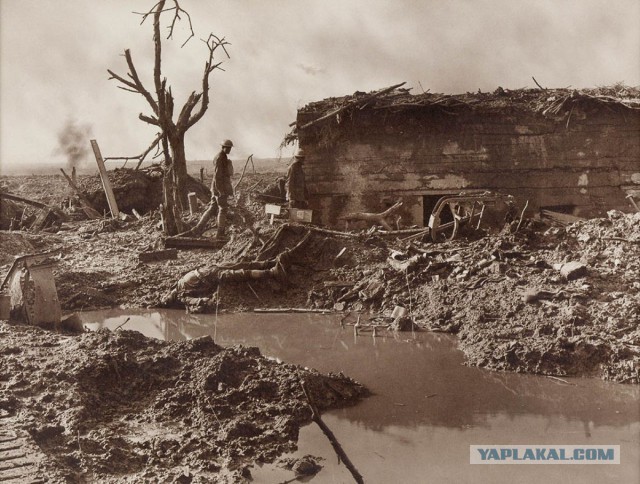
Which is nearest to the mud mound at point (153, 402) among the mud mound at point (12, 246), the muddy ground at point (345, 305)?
the muddy ground at point (345, 305)

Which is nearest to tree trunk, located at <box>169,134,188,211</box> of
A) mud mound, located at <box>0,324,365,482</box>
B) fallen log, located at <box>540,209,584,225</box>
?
fallen log, located at <box>540,209,584,225</box>

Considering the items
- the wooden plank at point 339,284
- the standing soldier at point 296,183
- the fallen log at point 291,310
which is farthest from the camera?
the standing soldier at point 296,183

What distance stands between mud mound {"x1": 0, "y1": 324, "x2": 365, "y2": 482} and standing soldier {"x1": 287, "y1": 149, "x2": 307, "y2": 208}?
20.5ft

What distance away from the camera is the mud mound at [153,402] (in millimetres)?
5195

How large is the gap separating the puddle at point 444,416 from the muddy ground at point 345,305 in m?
0.36

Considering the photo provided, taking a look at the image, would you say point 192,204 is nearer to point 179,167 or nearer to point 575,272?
point 179,167

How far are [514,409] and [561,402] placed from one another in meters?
0.56

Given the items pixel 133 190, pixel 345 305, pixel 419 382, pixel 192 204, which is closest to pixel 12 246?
pixel 192 204

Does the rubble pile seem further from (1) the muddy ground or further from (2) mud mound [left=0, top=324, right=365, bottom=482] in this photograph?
(2) mud mound [left=0, top=324, right=365, bottom=482]

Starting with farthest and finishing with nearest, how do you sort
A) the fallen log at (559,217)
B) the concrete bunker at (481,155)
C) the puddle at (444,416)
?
the concrete bunker at (481,155) < the fallen log at (559,217) < the puddle at (444,416)

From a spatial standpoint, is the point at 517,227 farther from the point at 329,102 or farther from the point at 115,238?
the point at 115,238

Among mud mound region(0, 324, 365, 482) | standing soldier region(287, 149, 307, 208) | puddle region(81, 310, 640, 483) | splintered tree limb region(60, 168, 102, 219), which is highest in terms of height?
standing soldier region(287, 149, 307, 208)

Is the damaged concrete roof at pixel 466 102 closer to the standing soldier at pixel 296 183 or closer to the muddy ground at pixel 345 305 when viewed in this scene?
the standing soldier at pixel 296 183

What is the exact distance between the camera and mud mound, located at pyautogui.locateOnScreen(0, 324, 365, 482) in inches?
205
